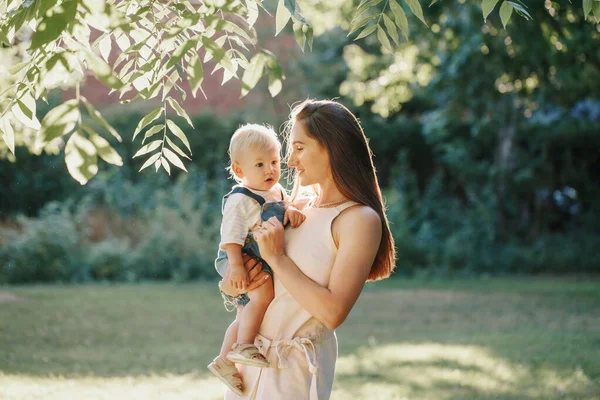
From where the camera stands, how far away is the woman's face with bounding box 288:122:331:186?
9.09 ft

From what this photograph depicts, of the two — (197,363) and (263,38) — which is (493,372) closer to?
(197,363)

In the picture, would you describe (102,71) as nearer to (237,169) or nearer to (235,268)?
(235,268)

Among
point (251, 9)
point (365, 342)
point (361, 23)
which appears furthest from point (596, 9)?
point (365, 342)

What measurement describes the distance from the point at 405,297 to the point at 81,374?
545cm

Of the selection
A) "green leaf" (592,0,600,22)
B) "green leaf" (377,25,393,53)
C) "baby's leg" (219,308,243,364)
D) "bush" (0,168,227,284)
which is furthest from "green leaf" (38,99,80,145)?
"bush" (0,168,227,284)

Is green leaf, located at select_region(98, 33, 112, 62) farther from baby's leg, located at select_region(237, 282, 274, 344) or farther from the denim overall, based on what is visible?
baby's leg, located at select_region(237, 282, 274, 344)

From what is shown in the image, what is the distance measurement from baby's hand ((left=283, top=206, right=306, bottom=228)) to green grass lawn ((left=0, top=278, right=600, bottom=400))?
3.46m

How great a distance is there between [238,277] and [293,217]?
0.93ft

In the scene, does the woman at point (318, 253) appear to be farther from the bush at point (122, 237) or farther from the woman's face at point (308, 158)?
the bush at point (122, 237)

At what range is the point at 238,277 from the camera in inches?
111

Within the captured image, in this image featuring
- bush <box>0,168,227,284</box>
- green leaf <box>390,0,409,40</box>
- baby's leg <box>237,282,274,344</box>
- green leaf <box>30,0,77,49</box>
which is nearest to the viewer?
green leaf <box>30,0,77,49</box>

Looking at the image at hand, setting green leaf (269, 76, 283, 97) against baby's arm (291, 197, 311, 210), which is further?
baby's arm (291, 197, 311, 210)

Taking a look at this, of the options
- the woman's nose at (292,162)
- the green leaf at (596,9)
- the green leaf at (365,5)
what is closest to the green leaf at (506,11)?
the green leaf at (596,9)

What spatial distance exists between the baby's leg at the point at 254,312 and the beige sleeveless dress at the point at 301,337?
4 cm
